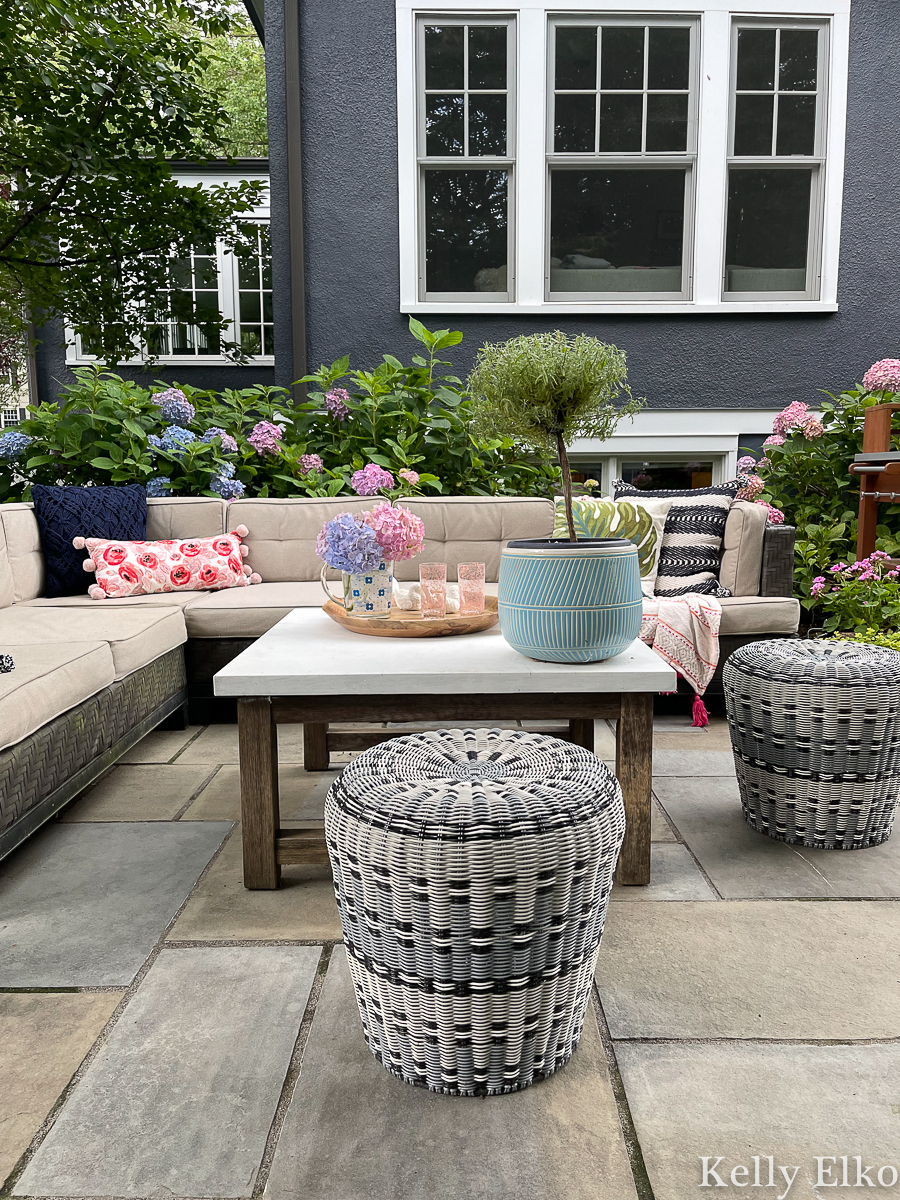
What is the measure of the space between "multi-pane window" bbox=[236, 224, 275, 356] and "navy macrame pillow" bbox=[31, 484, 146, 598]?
518 centimetres

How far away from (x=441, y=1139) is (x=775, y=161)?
5.77m

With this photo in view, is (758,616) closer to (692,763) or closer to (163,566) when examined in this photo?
(692,763)

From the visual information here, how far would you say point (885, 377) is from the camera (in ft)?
14.9

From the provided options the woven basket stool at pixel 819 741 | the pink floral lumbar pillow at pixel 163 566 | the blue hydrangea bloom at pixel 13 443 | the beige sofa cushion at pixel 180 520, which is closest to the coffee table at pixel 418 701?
the woven basket stool at pixel 819 741

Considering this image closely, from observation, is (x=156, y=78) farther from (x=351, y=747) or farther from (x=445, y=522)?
(x=351, y=747)

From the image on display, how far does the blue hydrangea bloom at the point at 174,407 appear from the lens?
4461 millimetres

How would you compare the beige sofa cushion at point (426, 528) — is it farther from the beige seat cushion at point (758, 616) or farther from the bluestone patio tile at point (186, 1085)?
the bluestone patio tile at point (186, 1085)

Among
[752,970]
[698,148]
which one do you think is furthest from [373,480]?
[698,148]

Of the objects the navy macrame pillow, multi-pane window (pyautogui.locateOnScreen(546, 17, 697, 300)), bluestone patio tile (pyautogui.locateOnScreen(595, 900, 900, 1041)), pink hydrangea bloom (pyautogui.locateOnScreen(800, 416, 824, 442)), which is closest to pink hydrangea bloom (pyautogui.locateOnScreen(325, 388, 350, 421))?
the navy macrame pillow

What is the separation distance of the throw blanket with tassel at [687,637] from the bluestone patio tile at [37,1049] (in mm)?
2217

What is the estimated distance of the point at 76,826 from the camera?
239 centimetres

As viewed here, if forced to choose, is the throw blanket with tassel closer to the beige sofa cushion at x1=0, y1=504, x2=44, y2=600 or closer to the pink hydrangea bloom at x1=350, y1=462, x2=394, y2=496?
the pink hydrangea bloom at x1=350, y1=462, x2=394, y2=496

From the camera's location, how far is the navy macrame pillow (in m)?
3.60

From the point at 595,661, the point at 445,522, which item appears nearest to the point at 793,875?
the point at 595,661
